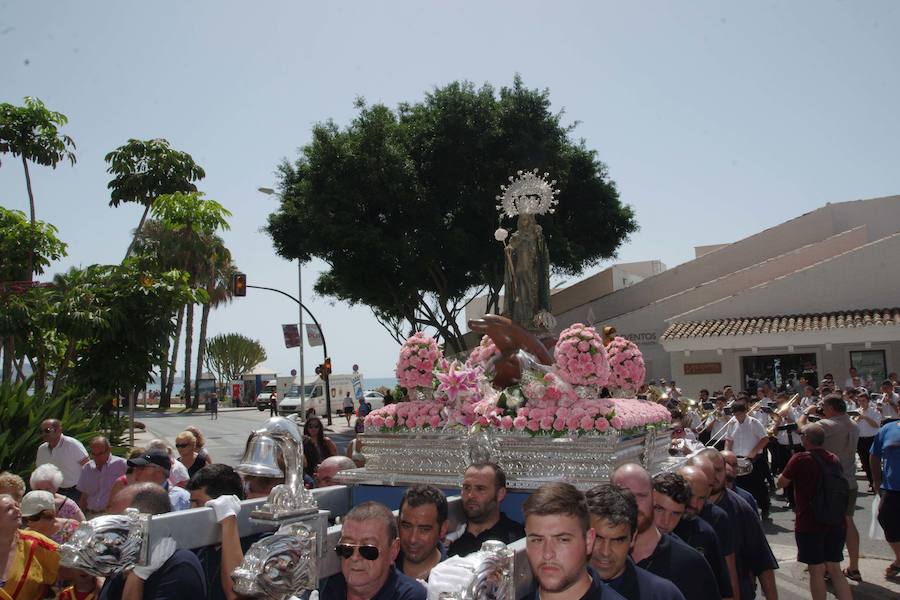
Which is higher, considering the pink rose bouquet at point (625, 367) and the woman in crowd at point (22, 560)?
the pink rose bouquet at point (625, 367)

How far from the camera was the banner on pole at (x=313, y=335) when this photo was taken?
3127 cm

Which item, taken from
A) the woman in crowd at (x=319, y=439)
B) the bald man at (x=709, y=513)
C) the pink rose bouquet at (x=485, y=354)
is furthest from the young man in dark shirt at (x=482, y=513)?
the woman in crowd at (x=319, y=439)

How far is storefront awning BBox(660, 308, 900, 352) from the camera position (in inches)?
861

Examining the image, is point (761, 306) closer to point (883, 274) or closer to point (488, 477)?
point (883, 274)

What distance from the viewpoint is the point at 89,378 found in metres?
12.8

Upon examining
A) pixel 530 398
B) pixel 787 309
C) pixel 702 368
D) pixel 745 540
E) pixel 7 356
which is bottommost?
pixel 745 540

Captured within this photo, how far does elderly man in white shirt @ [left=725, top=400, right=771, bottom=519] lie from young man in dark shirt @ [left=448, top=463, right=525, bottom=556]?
7205 millimetres

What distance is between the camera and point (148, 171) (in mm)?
21672

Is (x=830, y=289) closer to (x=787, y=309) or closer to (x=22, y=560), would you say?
(x=787, y=309)

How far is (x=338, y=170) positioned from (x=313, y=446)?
18825mm

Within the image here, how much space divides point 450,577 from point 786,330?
2320cm

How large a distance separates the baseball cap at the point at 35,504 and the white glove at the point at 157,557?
2.36 metres

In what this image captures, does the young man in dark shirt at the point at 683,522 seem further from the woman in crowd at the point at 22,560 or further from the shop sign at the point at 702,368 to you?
the shop sign at the point at 702,368

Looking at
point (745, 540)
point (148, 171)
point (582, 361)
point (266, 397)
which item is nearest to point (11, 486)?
point (582, 361)
